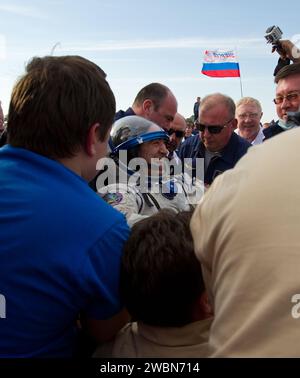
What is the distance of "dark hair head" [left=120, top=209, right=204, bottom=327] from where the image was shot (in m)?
1.22

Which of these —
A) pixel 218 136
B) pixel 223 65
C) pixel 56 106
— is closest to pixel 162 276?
pixel 56 106

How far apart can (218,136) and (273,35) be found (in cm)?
113

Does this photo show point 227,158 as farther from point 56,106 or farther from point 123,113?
point 56,106

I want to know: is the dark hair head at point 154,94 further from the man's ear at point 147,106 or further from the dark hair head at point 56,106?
the dark hair head at point 56,106

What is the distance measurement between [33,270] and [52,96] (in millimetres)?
538

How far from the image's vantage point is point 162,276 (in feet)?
4.00

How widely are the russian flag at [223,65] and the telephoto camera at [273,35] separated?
10.5m

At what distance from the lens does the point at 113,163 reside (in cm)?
249

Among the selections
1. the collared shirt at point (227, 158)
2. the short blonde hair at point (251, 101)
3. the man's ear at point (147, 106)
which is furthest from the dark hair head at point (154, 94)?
the short blonde hair at point (251, 101)

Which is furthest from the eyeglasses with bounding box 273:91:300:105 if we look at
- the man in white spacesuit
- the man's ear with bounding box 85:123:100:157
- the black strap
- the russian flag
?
the russian flag

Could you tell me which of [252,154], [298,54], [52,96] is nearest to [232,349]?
[252,154]

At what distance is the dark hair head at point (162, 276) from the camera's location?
48.1 inches
